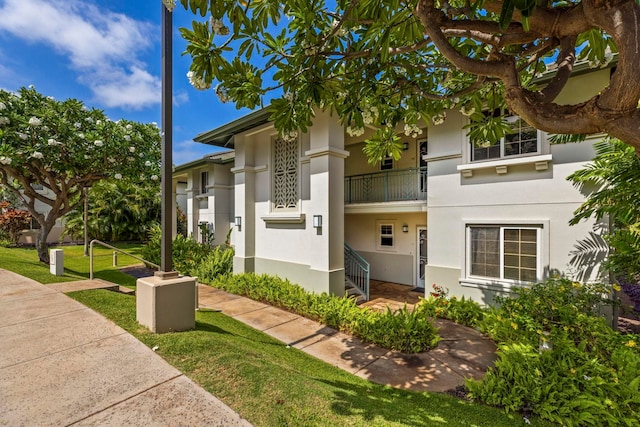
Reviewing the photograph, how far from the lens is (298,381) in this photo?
11.1 ft

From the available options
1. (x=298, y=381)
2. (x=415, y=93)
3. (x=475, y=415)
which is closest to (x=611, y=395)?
(x=475, y=415)

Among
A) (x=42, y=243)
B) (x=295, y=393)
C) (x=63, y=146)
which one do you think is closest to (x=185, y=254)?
(x=42, y=243)

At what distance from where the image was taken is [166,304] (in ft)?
14.4

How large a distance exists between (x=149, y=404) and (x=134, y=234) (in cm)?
2239

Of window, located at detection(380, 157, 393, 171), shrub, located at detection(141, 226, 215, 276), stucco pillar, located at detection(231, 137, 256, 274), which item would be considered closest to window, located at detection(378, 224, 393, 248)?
window, located at detection(380, 157, 393, 171)

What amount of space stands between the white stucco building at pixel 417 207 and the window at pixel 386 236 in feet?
0.13

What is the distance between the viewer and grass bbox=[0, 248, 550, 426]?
9.18 ft

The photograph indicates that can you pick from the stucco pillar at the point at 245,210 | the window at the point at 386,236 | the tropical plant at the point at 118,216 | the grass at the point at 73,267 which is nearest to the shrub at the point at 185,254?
the grass at the point at 73,267

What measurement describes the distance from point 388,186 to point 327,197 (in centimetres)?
298

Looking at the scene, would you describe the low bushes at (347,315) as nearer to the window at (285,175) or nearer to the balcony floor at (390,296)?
the balcony floor at (390,296)

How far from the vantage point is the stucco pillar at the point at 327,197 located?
8.20 meters

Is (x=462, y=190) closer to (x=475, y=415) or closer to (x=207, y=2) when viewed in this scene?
(x=475, y=415)

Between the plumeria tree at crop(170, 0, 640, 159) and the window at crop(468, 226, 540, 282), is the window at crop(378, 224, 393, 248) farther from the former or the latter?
the plumeria tree at crop(170, 0, 640, 159)

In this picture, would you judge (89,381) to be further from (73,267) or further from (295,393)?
(73,267)
